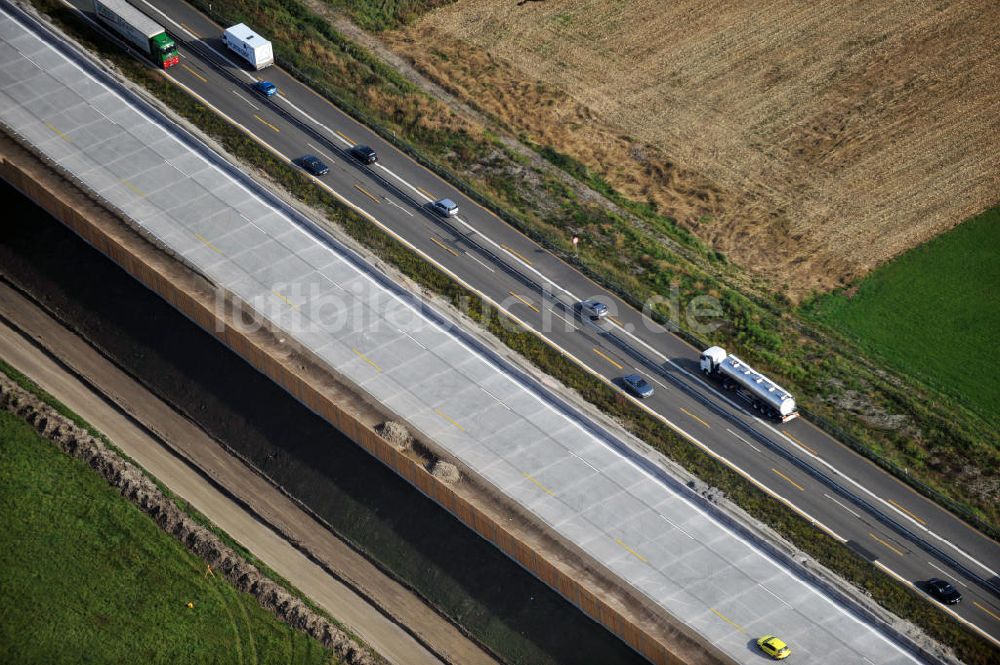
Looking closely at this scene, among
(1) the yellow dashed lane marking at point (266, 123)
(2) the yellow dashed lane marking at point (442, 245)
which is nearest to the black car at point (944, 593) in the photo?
(2) the yellow dashed lane marking at point (442, 245)

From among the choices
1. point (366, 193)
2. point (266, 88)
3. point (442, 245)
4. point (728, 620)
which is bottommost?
point (728, 620)

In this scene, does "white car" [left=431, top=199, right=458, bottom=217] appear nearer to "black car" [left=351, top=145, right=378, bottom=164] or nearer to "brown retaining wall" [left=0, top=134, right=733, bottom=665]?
"black car" [left=351, top=145, right=378, bottom=164]

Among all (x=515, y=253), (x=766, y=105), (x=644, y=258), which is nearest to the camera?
(x=515, y=253)

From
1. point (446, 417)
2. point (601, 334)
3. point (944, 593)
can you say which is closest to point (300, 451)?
point (446, 417)

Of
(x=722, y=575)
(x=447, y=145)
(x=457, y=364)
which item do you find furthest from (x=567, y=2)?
(x=722, y=575)

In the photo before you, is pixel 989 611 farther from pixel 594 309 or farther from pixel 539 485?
pixel 594 309

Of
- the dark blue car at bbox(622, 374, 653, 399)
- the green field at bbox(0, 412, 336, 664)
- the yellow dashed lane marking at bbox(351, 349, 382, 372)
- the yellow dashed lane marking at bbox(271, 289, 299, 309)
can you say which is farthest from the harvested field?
the green field at bbox(0, 412, 336, 664)
